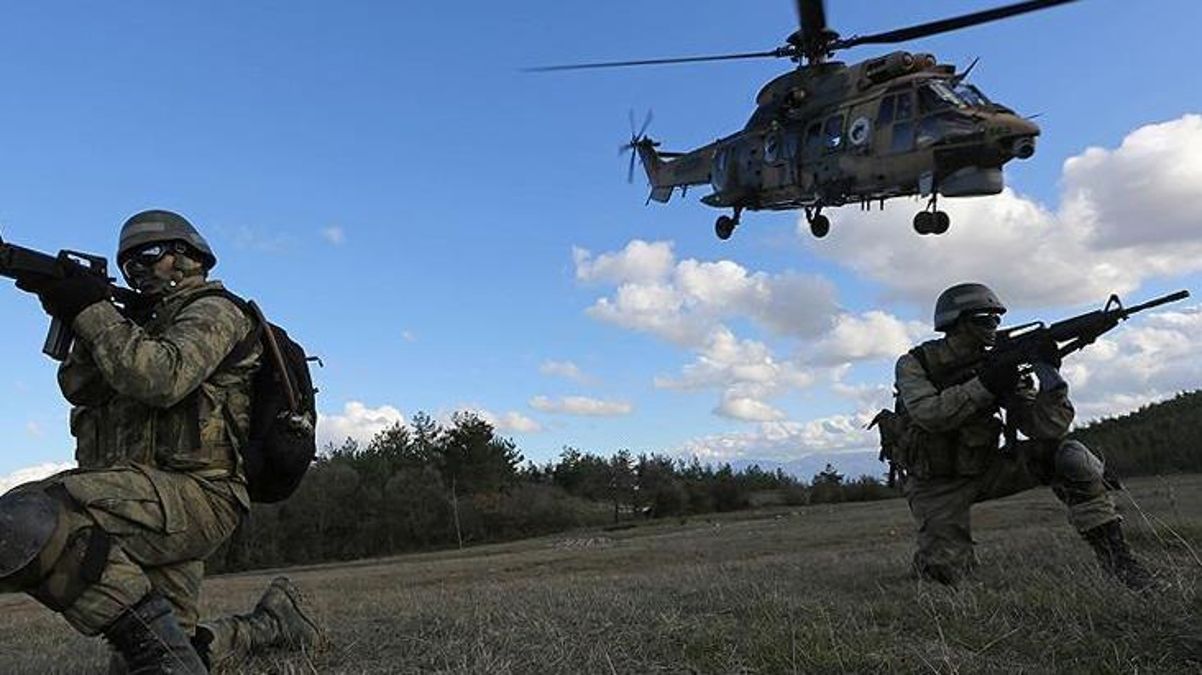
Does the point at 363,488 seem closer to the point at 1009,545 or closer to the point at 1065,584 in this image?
the point at 1009,545

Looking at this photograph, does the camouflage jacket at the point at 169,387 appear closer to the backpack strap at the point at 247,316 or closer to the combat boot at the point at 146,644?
the backpack strap at the point at 247,316

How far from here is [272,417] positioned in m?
4.22

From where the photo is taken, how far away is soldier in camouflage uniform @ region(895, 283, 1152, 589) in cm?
613

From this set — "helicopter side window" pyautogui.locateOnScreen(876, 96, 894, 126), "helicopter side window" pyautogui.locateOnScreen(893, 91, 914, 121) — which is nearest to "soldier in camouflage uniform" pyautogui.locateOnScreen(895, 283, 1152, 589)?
"helicopter side window" pyautogui.locateOnScreen(893, 91, 914, 121)

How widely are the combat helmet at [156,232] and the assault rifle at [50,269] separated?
19 cm

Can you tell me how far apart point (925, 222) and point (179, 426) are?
1490 cm

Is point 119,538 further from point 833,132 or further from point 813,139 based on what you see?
point 813,139

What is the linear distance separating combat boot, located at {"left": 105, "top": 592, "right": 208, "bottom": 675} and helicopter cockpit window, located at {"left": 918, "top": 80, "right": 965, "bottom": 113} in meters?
15.3

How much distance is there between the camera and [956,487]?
265 inches

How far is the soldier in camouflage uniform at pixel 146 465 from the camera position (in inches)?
138

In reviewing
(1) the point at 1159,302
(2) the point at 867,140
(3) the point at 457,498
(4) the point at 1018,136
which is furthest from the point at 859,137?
(3) the point at 457,498

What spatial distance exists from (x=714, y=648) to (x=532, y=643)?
0.79m

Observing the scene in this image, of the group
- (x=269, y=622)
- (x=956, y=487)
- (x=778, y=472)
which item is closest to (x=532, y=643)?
(x=269, y=622)

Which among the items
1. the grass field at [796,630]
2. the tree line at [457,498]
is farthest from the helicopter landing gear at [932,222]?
the tree line at [457,498]
